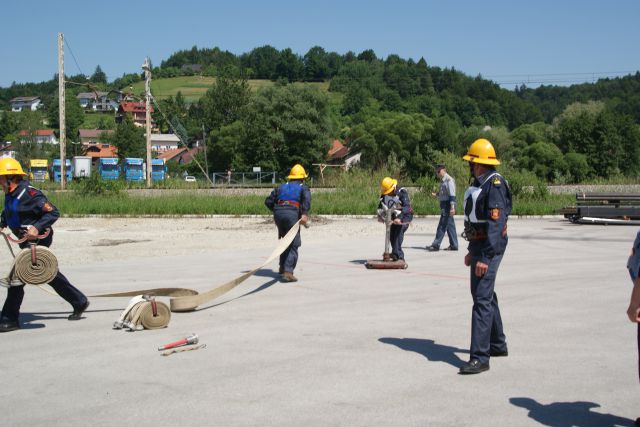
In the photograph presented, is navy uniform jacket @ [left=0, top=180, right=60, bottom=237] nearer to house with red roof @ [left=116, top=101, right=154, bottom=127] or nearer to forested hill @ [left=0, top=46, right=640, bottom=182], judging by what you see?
forested hill @ [left=0, top=46, right=640, bottom=182]

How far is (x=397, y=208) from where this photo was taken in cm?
1299

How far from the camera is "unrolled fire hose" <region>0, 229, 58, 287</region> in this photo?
7.96m

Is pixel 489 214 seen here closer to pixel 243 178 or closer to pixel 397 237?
pixel 397 237

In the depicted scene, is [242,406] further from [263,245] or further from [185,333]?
[263,245]

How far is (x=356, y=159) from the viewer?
82875mm

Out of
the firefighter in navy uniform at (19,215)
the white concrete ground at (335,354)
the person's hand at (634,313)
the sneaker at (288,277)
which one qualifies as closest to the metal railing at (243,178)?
the white concrete ground at (335,354)

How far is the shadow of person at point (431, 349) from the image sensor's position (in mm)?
6836

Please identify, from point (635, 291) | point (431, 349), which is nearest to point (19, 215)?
point (431, 349)

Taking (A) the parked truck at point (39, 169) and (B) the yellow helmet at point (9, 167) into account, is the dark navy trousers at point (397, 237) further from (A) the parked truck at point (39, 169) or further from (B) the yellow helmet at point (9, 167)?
(A) the parked truck at point (39, 169)

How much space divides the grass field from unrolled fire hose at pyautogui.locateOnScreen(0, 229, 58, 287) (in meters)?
143

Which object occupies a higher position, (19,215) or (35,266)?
(19,215)

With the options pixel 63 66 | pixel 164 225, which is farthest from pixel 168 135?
pixel 164 225

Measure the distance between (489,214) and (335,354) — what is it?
2.08m

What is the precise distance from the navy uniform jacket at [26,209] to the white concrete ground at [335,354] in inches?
50.3
